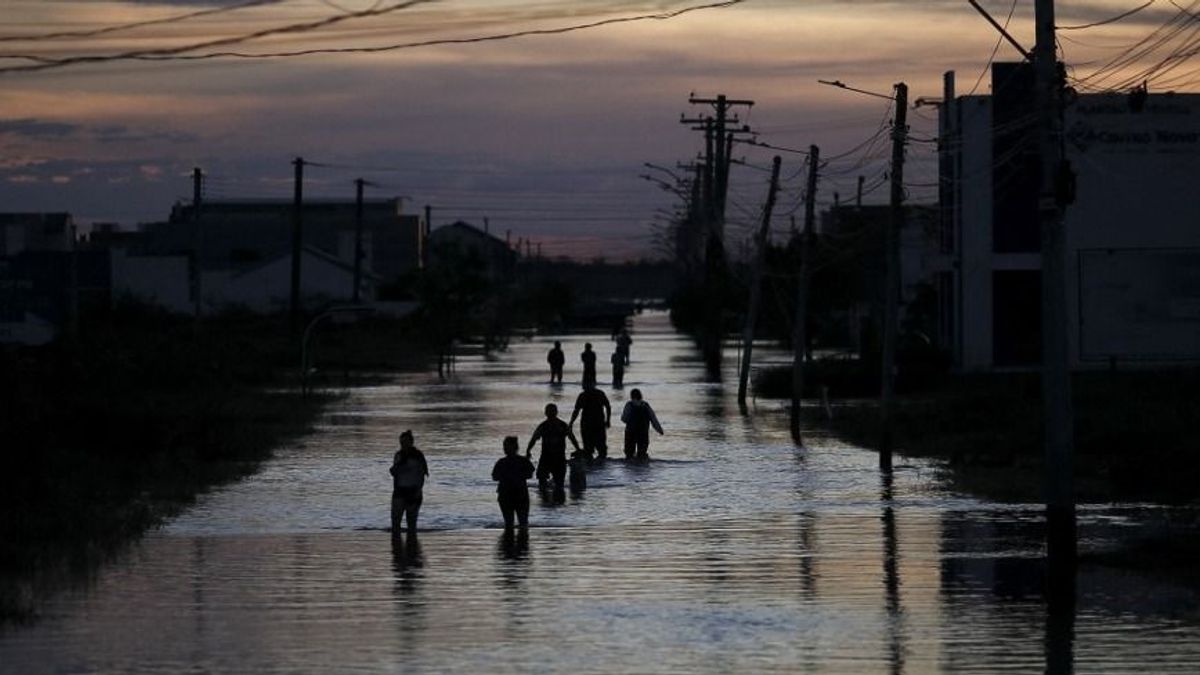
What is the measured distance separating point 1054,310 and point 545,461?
38.8 feet

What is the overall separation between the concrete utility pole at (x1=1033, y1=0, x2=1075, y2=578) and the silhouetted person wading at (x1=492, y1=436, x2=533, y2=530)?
7458 mm

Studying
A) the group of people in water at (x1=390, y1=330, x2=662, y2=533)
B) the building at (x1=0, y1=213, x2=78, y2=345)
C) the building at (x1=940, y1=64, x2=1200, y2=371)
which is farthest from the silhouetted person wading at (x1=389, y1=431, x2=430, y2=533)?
the building at (x1=940, y1=64, x2=1200, y2=371)

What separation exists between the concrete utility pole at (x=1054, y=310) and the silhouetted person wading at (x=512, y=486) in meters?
7.46

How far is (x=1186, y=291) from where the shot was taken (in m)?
67.9

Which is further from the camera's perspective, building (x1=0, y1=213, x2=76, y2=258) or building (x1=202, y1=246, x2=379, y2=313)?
building (x1=202, y1=246, x2=379, y2=313)

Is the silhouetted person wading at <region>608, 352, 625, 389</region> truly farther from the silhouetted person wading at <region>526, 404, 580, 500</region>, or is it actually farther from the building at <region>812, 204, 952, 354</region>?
the silhouetted person wading at <region>526, 404, 580, 500</region>

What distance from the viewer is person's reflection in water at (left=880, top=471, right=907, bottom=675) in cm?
1681

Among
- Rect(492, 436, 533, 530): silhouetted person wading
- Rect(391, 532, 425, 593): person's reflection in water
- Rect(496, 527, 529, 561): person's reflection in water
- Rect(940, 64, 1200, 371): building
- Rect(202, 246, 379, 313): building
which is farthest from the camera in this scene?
Rect(202, 246, 379, 313): building

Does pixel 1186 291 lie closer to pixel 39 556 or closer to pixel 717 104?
pixel 717 104

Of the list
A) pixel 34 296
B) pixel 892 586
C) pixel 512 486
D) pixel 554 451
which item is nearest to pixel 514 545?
pixel 512 486

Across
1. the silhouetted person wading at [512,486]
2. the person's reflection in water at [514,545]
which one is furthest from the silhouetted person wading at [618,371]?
the person's reflection in water at [514,545]

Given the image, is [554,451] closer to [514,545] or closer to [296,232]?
[514,545]

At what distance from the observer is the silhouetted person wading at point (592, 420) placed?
3597 cm

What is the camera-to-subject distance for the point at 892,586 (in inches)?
829
